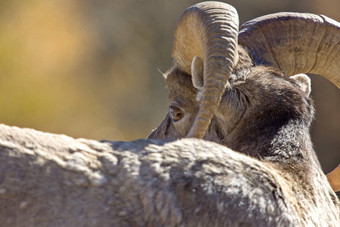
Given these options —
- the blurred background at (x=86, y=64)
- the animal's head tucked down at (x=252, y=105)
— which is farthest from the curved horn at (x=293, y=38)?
the blurred background at (x=86, y=64)

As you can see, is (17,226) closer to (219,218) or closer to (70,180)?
(70,180)

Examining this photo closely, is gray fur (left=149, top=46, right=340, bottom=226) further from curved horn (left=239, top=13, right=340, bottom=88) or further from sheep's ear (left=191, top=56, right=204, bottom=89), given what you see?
curved horn (left=239, top=13, right=340, bottom=88)

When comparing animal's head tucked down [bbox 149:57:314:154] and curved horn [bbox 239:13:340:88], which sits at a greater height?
curved horn [bbox 239:13:340:88]

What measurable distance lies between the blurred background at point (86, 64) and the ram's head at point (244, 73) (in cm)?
1011

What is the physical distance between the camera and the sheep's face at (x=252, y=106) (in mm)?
4219

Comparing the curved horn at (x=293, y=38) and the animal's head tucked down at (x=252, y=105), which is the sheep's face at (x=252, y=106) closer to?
the animal's head tucked down at (x=252, y=105)

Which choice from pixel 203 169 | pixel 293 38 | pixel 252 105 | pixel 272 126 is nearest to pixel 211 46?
pixel 252 105

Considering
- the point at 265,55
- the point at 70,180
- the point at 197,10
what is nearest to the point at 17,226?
the point at 70,180

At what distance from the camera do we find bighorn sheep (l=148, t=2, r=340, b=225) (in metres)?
3.76

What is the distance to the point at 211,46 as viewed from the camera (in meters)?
4.24

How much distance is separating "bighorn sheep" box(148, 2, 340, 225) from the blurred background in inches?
400

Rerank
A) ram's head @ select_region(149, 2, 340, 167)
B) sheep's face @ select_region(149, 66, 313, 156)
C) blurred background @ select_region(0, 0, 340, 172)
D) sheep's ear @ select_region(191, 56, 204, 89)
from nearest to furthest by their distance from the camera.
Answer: ram's head @ select_region(149, 2, 340, 167), sheep's face @ select_region(149, 66, 313, 156), sheep's ear @ select_region(191, 56, 204, 89), blurred background @ select_region(0, 0, 340, 172)

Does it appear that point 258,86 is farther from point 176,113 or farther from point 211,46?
point 176,113

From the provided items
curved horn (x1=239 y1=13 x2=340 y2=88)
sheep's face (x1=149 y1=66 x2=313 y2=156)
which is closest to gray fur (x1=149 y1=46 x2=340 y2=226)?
sheep's face (x1=149 y1=66 x2=313 y2=156)
